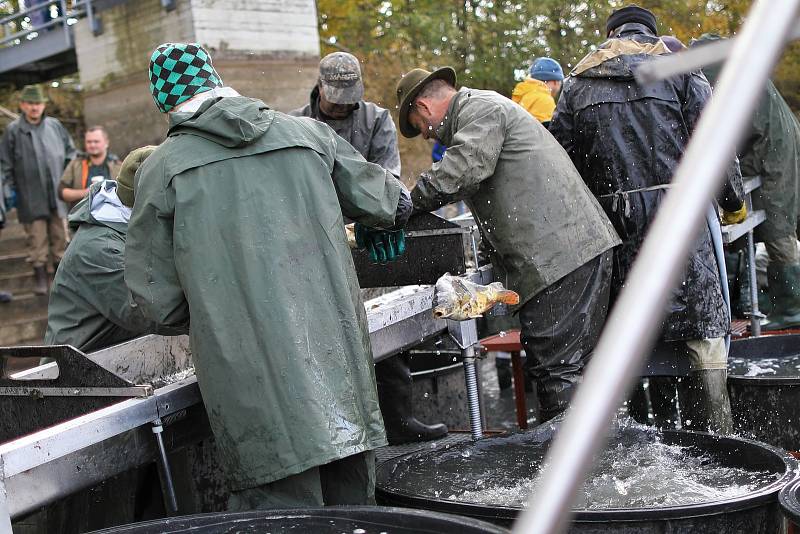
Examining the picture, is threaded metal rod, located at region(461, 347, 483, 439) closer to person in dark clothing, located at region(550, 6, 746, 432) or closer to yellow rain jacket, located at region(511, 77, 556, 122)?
person in dark clothing, located at region(550, 6, 746, 432)

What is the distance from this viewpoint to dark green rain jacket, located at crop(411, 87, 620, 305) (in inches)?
158

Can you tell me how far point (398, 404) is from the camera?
5.06 metres

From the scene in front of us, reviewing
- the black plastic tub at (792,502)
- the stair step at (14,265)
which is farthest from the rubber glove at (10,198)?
the black plastic tub at (792,502)

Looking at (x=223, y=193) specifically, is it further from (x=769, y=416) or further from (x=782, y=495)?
(x=769, y=416)

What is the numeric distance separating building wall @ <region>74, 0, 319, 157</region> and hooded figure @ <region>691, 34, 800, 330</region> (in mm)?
5631

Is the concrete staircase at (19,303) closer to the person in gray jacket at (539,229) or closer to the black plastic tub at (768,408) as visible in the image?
the person in gray jacket at (539,229)

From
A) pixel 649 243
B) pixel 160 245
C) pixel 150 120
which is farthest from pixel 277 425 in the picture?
pixel 150 120

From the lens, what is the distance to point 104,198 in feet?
14.2

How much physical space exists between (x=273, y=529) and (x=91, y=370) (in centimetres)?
101

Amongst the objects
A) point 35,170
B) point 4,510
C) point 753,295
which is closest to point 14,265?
point 35,170

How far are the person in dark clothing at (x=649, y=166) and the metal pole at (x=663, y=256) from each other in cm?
350

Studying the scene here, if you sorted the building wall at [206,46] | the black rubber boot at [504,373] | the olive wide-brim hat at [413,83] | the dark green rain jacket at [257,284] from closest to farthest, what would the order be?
the dark green rain jacket at [257,284] < the olive wide-brim hat at [413,83] < the black rubber boot at [504,373] < the building wall at [206,46]

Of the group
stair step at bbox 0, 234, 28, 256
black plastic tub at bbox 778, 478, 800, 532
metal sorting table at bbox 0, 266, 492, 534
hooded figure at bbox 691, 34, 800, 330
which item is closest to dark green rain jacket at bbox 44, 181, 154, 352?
metal sorting table at bbox 0, 266, 492, 534

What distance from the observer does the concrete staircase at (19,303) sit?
9.51 m
